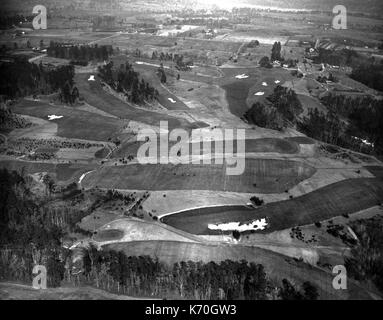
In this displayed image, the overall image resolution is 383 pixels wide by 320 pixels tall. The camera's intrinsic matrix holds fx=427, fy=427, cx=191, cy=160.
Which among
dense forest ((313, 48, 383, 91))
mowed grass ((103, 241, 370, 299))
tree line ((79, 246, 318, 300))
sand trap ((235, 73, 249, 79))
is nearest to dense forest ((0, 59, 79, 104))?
sand trap ((235, 73, 249, 79))

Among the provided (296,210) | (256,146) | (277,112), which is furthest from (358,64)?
(296,210)

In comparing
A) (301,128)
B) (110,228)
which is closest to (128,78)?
(301,128)

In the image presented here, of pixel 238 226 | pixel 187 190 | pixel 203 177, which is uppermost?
pixel 203 177

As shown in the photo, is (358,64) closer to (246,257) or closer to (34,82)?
(34,82)

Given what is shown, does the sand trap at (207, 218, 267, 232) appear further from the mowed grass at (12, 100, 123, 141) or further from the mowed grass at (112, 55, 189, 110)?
the mowed grass at (112, 55, 189, 110)

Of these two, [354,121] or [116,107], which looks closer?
[354,121]
